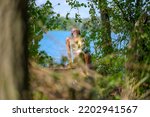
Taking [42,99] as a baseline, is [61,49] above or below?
above

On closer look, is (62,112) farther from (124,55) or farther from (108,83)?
(124,55)

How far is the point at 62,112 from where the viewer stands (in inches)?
186

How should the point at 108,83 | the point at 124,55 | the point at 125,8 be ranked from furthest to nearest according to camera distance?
the point at 125,8
the point at 124,55
the point at 108,83

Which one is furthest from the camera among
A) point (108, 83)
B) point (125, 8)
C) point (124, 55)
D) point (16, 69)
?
point (125, 8)

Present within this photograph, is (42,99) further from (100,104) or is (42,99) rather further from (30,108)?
(100,104)

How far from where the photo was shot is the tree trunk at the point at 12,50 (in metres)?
4.57

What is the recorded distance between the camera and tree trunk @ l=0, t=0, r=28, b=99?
4570 millimetres

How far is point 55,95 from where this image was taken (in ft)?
15.3

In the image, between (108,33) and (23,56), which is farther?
(108,33)

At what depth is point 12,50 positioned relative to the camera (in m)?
4.61

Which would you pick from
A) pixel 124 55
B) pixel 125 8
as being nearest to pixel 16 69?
pixel 124 55

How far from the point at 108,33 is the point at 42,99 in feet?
50.6

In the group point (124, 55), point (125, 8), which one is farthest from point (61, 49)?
point (125, 8)

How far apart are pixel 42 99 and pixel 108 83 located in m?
0.60
